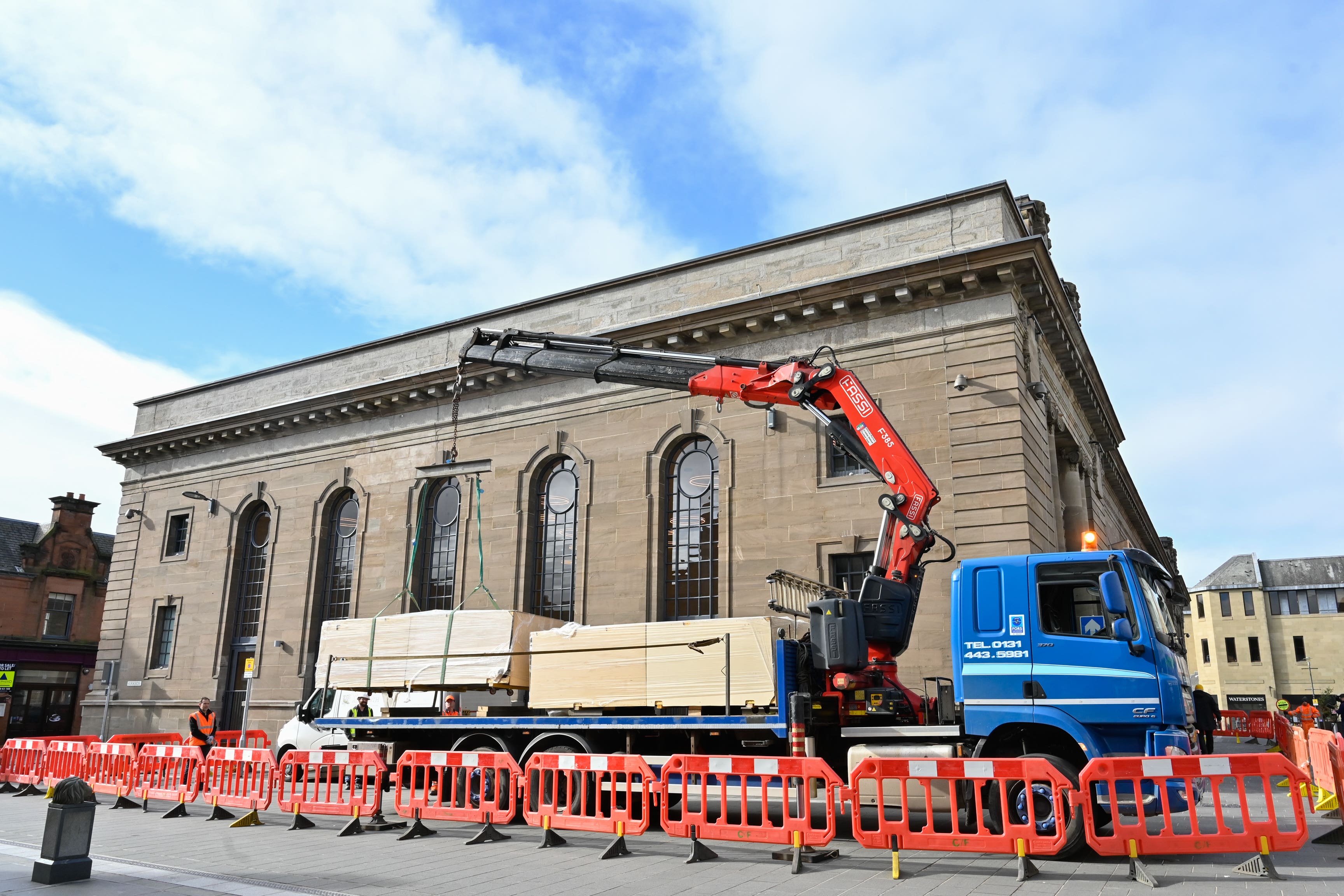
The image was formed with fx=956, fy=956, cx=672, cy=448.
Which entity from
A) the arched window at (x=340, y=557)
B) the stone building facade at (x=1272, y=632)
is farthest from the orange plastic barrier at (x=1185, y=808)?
the stone building facade at (x=1272, y=632)

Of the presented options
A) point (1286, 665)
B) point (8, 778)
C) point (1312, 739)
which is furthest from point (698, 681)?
point (1286, 665)

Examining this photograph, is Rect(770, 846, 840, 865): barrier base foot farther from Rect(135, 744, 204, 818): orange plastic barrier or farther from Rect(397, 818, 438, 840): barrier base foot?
Rect(135, 744, 204, 818): orange plastic barrier

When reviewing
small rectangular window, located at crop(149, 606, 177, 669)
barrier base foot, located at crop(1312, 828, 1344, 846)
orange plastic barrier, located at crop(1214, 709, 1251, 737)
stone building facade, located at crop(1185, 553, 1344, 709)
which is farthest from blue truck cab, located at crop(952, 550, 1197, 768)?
stone building facade, located at crop(1185, 553, 1344, 709)

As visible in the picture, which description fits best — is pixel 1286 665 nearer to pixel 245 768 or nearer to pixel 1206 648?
pixel 1206 648

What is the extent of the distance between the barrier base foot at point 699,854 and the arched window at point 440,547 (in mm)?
15576

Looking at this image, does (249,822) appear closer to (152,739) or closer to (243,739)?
(243,739)

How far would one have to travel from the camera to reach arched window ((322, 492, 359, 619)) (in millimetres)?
26047

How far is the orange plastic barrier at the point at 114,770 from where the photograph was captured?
14.8m

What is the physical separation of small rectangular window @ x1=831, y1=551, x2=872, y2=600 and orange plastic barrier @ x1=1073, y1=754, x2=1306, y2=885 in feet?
31.6

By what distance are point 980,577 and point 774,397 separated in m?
4.78

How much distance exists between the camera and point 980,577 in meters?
10.6

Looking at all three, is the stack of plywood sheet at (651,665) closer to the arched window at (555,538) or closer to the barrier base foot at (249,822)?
the barrier base foot at (249,822)

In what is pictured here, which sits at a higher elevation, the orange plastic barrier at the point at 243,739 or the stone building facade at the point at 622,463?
the stone building facade at the point at 622,463

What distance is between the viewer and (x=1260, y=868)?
8398 millimetres
